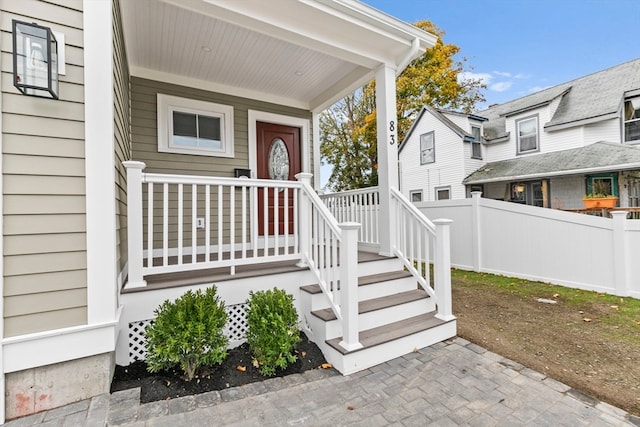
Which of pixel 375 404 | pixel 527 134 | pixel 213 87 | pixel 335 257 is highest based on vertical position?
pixel 527 134

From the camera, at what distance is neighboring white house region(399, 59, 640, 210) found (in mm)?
9078

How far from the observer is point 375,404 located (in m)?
2.04

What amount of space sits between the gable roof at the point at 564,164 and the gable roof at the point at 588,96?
0.98 metres

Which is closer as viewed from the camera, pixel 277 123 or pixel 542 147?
pixel 277 123

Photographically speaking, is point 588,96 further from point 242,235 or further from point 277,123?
point 242,235

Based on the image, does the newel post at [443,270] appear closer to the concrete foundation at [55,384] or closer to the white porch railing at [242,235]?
Answer: the white porch railing at [242,235]

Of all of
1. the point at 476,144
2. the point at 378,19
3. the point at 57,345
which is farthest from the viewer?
the point at 476,144

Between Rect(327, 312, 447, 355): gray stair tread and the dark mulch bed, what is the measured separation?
1.16 feet

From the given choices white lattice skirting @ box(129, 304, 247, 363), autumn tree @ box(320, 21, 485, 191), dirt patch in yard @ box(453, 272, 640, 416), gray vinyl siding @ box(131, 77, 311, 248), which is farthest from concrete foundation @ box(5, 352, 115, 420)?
autumn tree @ box(320, 21, 485, 191)

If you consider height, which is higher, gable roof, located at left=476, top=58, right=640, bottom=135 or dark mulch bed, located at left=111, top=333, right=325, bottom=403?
gable roof, located at left=476, top=58, right=640, bottom=135

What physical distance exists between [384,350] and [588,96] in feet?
41.7

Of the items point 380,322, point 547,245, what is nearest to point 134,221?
point 380,322

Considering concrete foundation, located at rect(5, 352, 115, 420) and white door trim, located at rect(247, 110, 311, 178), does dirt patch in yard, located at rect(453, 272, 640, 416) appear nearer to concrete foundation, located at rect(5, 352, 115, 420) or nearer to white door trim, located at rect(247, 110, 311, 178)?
concrete foundation, located at rect(5, 352, 115, 420)

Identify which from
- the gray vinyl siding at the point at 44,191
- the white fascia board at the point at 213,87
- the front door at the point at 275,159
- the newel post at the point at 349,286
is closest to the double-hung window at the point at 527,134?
the white fascia board at the point at 213,87
